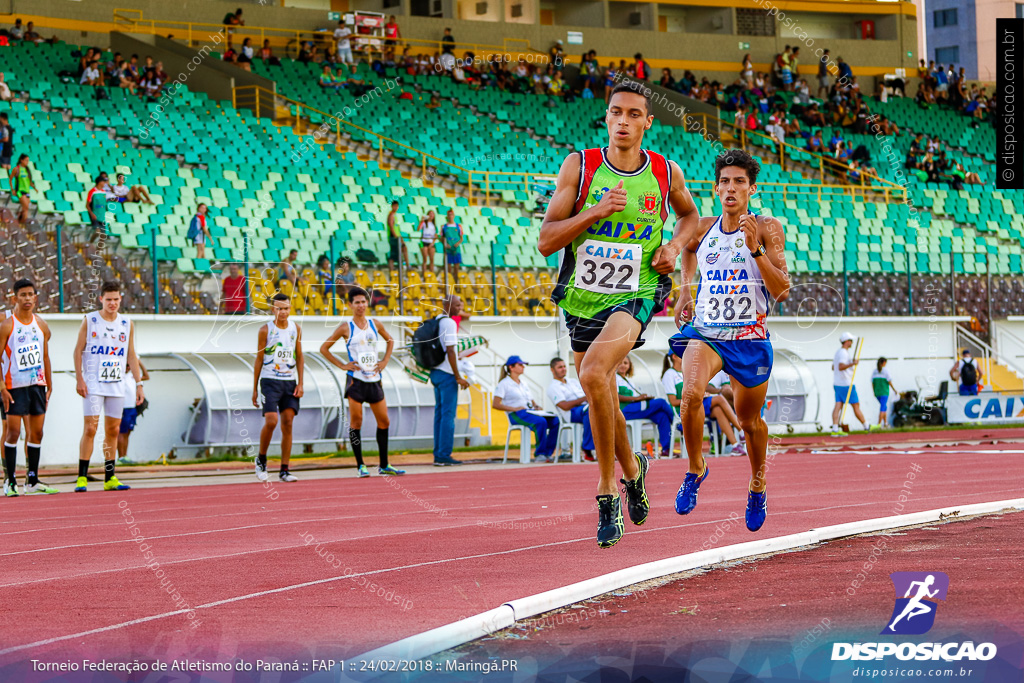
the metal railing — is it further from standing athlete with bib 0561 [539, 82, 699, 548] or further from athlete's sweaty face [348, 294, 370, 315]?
standing athlete with bib 0561 [539, 82, 699, 548]

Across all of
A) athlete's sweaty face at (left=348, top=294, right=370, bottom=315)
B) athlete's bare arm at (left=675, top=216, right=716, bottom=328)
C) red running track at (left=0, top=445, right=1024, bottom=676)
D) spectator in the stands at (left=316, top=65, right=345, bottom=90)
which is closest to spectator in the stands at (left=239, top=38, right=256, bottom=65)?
spectator in the stands at (left=316, top=65, right=345, bottom=90)

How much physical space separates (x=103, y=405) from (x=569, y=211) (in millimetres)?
9063

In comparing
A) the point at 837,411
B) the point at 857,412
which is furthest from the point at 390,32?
the point at 857,412

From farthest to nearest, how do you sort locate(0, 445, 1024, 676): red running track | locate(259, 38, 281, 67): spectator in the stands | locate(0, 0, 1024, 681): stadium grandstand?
locate(259, 38, 281, 67): spectator in the stands < locate(0, 0, 1024, 681): stadium grandstand < locate(0, 445, 1024, 676): red running track

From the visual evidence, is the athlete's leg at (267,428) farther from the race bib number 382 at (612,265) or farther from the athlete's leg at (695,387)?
the race bib number 382 at (612,265)

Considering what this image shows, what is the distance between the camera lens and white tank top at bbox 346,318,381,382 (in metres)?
15.3

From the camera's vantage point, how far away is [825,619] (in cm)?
474

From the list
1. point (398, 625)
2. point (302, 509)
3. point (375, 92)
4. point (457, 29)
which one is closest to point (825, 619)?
point (398, 625)

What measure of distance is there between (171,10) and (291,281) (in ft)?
61.8

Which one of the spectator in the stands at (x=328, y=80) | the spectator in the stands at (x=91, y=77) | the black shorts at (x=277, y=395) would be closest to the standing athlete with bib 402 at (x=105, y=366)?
the black shorts at (x=277, y=395)

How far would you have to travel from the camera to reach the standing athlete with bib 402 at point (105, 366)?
561 inches

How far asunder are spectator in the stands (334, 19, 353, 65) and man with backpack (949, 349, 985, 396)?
Result: 1829cm

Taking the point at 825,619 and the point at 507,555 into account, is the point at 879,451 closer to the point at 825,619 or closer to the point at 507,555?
the point at 507,555

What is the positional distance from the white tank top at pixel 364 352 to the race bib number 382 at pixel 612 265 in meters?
8.54
